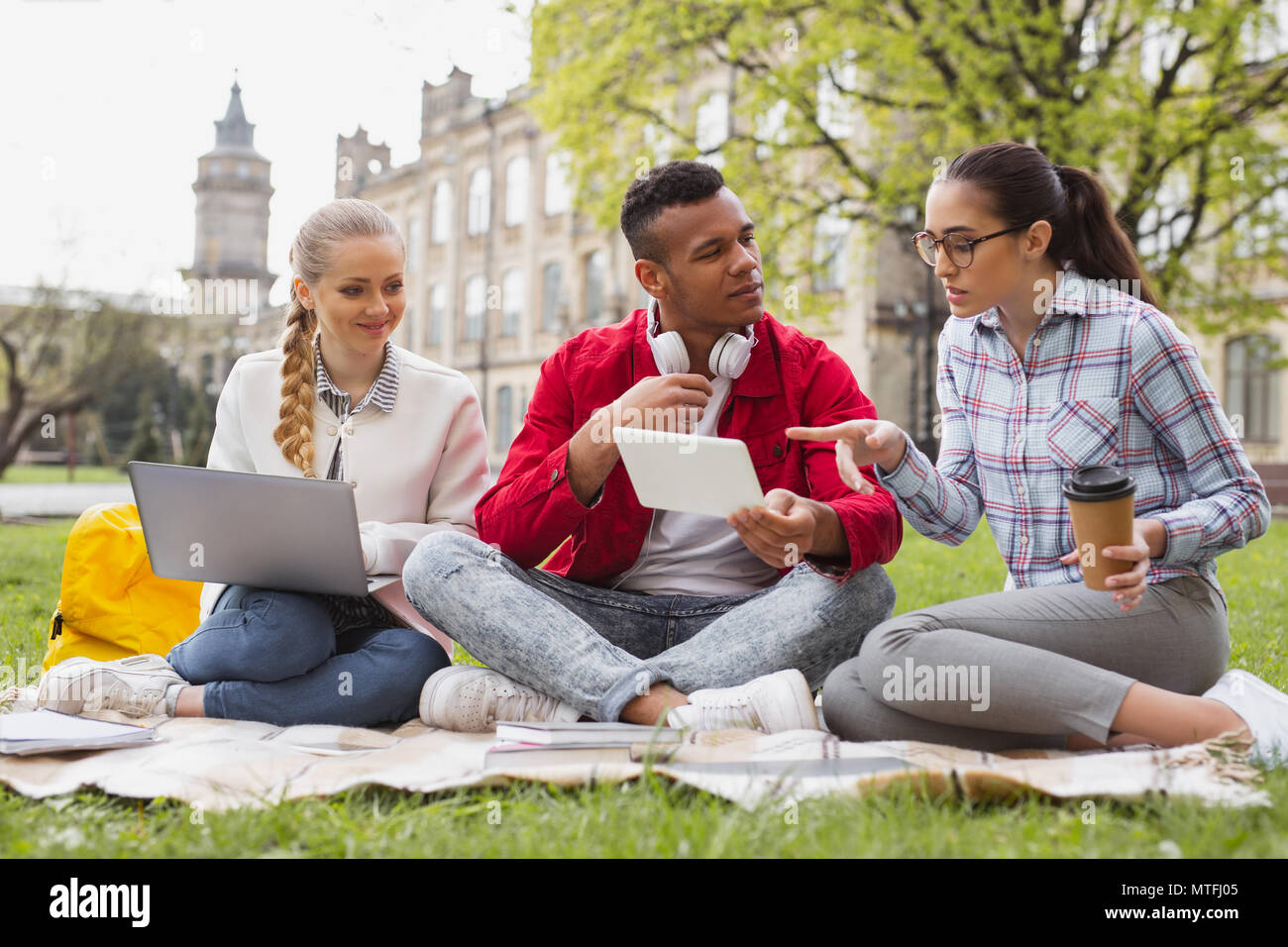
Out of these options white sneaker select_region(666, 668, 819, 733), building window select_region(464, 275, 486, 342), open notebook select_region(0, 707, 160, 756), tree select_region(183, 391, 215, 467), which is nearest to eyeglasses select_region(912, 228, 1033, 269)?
white sneaker select_region(666, 668, 819, 733)

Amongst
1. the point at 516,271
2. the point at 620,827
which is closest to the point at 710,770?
the point at 620,827

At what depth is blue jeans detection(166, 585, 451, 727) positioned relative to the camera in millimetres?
3406

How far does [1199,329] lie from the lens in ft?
47.6

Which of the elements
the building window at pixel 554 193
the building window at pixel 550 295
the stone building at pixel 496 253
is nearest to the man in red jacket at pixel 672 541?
the stone building at pixel 496 253

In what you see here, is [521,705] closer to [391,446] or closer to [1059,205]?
[391,446]

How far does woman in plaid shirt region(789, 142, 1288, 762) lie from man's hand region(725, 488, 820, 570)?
0.16 meters

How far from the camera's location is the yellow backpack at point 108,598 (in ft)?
12.9

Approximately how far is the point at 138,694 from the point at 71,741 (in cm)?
55

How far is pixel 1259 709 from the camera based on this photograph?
276cm

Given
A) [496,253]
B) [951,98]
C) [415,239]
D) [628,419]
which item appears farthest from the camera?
[415,239]

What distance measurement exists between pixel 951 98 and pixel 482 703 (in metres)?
13.0

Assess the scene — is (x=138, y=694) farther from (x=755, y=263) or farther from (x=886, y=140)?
(x=886, y=140)

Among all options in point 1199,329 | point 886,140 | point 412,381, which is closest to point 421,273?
point 886,140

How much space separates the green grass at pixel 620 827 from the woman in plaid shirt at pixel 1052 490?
15.5 inches
